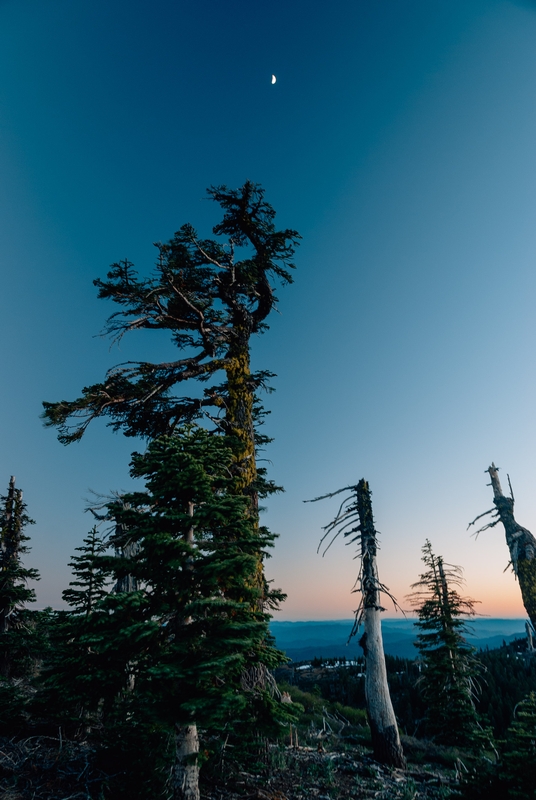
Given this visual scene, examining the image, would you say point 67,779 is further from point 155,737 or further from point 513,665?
point 513,665

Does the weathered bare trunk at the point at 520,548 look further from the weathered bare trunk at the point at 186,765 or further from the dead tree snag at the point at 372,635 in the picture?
the weathered bare trunk at the point at 186,765

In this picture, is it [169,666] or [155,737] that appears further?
[155,737]

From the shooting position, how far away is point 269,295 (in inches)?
527

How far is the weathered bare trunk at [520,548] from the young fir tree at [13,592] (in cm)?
1911

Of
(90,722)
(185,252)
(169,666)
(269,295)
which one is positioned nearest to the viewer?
(169,666)

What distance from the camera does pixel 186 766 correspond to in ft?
16.0

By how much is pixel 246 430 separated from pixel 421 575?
18.7 m

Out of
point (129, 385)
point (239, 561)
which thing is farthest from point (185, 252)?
point (239, 561)

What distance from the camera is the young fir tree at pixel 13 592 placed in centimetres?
1562

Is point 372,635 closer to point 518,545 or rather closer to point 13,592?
point 518,545

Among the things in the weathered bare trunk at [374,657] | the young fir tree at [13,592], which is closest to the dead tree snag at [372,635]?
the weathered bare trunk at [374,657]

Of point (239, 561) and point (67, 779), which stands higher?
point (239, 561)

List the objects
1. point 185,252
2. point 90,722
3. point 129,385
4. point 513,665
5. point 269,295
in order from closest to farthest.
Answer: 1. point 90,722
2. point 129,385
3. point 185,252
4. point 269,295
5. point 513,665

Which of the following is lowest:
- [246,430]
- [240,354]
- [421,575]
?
[421,575]
